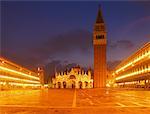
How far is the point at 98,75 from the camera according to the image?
11575 centimetres

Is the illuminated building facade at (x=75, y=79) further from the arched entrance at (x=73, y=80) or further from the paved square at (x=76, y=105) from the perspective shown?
the paved square at (x=76, y=105)

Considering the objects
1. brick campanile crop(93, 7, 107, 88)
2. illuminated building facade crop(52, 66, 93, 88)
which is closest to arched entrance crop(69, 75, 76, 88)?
illuminated building facade crop(52, 66, 93, 88)

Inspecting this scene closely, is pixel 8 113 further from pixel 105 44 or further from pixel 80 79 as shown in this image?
pixel 80 79

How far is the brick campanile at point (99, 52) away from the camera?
4528 inches

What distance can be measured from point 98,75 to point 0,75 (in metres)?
45.7

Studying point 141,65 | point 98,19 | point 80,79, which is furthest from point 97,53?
point 80,79

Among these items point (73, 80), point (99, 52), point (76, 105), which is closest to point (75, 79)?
point (73, 80)

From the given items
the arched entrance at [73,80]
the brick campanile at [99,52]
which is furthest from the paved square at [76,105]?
the arched entrance at [73,80]

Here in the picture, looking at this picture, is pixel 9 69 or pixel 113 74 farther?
pixel 113 74

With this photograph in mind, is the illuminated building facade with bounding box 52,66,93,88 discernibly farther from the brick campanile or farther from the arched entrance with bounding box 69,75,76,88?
A: the brick campanile

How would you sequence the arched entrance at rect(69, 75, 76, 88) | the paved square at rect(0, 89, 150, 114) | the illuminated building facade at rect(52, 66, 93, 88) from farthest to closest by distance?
the arched entrance at rect(69, 75, 76, 88) → the illuminated building facade at rect(52, 66, 93, 88) → the paved square at rect(0, 89, 150, 114)

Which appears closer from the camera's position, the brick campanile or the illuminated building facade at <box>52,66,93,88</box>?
the brick campanile

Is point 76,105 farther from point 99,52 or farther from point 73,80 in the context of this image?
point 73,80

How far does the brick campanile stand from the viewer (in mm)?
115000
